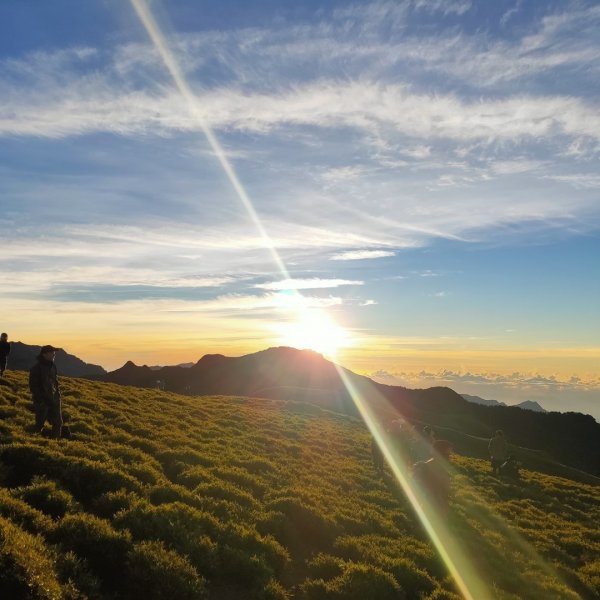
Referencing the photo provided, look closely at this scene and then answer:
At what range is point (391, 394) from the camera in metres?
138

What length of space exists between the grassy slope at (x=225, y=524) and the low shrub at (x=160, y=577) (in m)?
0.02

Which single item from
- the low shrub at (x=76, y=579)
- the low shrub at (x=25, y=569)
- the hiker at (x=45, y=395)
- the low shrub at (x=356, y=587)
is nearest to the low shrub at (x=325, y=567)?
the low shrub at (x=356, y=587)

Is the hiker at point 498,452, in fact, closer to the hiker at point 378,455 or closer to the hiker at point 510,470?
the hiker at point 510,470

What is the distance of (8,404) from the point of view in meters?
20.2

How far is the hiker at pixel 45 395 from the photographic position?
56.3 ft

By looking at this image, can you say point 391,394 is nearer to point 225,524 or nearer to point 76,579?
point 225,524

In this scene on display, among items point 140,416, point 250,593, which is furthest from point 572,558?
point 140,416

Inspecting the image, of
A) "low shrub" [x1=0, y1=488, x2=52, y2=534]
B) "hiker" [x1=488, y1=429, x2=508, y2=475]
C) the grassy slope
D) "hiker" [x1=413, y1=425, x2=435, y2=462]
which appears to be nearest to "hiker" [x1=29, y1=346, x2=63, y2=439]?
the grassy slope

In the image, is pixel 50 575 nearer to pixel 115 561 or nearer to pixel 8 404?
pixel 115 561

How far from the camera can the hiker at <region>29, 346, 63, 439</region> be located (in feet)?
56.3

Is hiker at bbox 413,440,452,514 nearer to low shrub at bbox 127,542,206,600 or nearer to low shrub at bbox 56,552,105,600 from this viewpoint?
low shrub at bbox 127,542,206,600

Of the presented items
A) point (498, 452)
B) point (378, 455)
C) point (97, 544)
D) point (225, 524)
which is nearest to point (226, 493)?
point (225, 524)

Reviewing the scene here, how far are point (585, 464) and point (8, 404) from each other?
4811 inches

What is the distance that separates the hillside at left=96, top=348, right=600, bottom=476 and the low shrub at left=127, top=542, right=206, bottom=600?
72.1 meters
